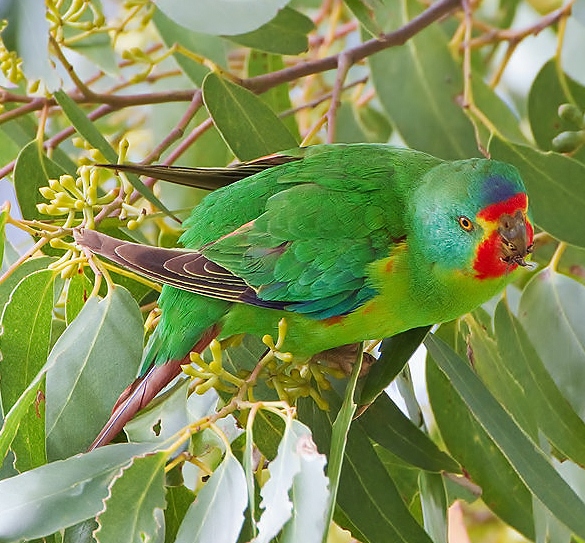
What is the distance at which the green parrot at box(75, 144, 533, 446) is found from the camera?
147 centimetres

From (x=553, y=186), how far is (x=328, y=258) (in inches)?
23.9

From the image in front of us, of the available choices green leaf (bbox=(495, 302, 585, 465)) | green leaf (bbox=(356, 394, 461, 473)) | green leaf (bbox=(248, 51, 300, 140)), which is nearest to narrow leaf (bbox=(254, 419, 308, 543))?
green leaf (bbox=(356, 394, 461, 473))

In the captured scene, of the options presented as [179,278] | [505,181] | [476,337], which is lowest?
[476,337]

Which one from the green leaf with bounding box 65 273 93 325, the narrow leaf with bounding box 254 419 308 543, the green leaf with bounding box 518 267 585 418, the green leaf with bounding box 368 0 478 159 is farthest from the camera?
the green leaf with bounding box 368 0 478 159

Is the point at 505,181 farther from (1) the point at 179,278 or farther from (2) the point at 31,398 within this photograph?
(2) the point at 31,398

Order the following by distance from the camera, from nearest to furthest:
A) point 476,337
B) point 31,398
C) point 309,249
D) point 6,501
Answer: point 6,501 → point 31,398 → point 309,249 → point 476,337

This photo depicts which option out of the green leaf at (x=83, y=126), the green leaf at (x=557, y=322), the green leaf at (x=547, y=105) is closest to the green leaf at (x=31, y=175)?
the green leaf at (x=83, y=126)

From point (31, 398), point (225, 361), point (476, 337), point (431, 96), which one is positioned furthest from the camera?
point (431, 96)

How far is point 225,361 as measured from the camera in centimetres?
164

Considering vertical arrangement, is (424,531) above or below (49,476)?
below

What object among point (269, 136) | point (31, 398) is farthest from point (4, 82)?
point (31, 398)

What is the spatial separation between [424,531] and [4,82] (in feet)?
3.56

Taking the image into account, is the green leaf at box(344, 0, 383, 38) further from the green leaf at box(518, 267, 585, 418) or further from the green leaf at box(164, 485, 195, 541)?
the green leaf at box(164, 485, 195, 541)

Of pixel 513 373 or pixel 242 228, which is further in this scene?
pixel 513 373
